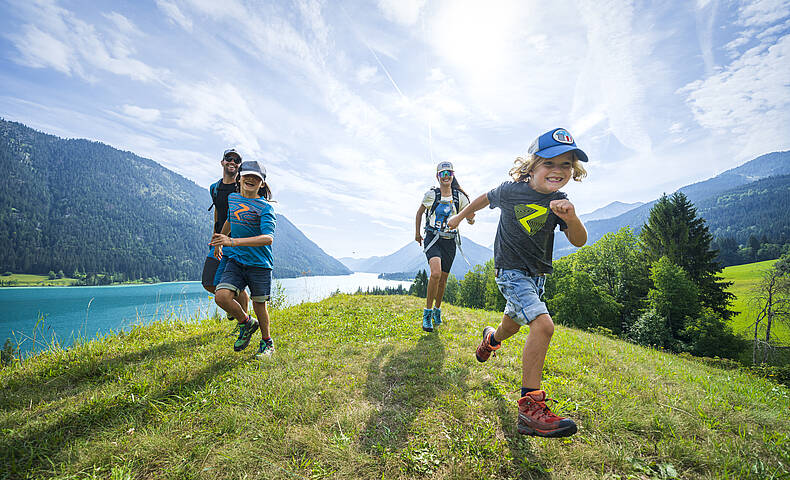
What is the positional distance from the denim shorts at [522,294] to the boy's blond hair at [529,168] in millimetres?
1182

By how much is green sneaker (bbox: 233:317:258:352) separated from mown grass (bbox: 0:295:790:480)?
0.55ft

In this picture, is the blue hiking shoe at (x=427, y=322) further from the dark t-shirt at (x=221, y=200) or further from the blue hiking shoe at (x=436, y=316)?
the dark t-shirt at (x=221, y=200)

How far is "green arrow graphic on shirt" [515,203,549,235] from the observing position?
3082 mm

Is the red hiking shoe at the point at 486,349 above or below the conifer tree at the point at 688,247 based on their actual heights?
below

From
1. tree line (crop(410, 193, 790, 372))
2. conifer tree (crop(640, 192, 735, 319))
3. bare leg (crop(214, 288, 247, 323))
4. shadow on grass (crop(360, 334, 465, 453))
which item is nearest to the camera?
shadow on grass (crop(360, 334, 465, 453))

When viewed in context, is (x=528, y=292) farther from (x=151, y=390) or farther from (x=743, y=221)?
(x=743, y=221)

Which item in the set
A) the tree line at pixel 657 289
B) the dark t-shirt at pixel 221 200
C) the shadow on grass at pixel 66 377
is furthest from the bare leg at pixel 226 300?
the tree line at pixel 657 289

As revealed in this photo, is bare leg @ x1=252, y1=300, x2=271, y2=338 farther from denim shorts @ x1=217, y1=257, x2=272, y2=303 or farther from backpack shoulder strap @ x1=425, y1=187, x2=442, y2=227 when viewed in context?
backpack shoulder strap @ x1=425, y1=187, x2=442, y2=227

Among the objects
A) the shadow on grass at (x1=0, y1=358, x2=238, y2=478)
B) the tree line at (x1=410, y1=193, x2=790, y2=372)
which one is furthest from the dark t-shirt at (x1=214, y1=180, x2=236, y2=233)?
the tree line at (x1=410, y1=193, x2=790, y2=372)

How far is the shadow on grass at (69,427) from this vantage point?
2.08 meters

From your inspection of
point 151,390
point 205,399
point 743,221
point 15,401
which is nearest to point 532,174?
point 205,399

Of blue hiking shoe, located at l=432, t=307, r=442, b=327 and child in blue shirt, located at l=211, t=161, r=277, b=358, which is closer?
child in blue shirt, located at l=211, t=161, r=277, b=358

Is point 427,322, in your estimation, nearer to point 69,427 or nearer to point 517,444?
point 517,444

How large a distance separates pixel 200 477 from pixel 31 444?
1573mm
